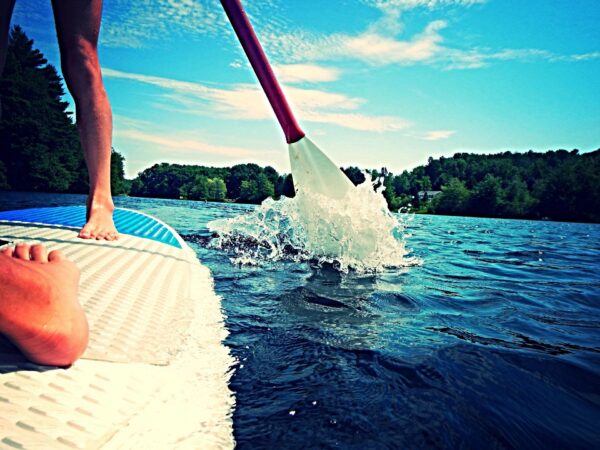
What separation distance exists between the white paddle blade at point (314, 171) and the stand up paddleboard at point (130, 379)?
7.90 feet

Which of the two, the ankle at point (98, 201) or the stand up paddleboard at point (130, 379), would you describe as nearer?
the stand up paddleboard at point (130, 379)

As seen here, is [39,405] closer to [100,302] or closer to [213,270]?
[100,302]

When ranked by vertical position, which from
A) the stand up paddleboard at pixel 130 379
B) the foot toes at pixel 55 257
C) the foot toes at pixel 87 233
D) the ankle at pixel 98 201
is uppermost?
the ankle at pixel 98 201

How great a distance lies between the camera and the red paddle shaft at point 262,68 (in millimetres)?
3500

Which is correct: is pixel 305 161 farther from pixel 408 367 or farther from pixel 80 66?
pixel 408 367

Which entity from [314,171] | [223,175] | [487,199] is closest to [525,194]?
[487,199]

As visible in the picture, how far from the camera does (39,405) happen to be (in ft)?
2.39

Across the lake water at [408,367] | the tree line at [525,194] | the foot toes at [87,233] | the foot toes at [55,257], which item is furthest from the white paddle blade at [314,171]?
the tree line at [525,194]

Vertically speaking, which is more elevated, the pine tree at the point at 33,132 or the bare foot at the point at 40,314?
the pine tree at the point at 33,132

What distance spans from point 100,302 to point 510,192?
6812 centimetres

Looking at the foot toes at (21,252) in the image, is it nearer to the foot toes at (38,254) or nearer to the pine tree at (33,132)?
the foot toes at (38,254)

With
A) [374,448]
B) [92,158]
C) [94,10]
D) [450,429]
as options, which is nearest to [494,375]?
[450,429]

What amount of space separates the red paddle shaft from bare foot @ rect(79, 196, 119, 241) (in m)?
2.08

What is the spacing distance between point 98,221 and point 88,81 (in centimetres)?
95
